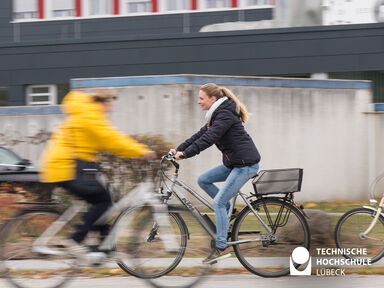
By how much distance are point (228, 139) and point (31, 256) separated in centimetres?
223

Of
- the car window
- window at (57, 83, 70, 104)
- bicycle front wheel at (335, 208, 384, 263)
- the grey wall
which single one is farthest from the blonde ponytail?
window at (57, 83, 70, 104)

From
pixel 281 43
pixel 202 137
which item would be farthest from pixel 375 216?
pixel 281 43

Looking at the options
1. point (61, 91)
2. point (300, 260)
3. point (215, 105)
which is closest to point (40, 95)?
point (61, 91)

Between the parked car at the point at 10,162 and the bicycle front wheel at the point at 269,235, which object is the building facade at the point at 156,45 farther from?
the bicycle front wheel at the point at 269,235

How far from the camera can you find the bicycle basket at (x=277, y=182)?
706cm

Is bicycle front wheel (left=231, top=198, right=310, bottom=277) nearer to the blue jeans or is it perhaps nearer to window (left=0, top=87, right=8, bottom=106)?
the blue jeans

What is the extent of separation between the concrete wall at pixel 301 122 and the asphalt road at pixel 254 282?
281 inches

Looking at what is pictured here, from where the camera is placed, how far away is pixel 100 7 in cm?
2150

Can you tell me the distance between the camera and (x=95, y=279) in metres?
6.89

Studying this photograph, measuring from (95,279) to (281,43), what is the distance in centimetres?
1210

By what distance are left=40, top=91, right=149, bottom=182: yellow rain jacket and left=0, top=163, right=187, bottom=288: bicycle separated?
21 cm

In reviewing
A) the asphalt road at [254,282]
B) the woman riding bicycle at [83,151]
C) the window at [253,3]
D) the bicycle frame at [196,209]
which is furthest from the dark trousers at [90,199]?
the window at [253,3]

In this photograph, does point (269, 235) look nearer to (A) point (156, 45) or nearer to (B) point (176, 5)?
(A) point (156, 45)

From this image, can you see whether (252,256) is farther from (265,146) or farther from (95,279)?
(265,146)
